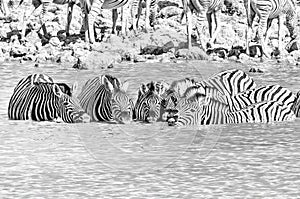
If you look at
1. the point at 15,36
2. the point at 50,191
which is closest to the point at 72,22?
the point at 15,36

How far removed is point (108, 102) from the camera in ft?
37.7

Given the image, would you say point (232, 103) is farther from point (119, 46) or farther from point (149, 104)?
point (119, 46)

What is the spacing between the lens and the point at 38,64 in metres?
18.0

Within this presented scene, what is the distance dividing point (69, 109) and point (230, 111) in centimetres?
169

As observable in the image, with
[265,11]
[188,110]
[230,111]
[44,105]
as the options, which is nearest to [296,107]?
[230,111]

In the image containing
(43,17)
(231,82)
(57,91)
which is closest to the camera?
(57,91)

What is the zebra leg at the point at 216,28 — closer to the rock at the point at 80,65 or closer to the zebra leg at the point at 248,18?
the zebra leg at the point at 248,18

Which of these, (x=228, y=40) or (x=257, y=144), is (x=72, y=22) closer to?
(x=228, y=40)

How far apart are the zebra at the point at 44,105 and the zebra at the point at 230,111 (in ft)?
3.40

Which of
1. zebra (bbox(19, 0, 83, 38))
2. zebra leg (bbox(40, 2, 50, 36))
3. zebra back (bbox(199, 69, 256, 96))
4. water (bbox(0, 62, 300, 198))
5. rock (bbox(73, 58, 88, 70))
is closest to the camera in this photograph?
water (bbox(0, 62, 300, 198))

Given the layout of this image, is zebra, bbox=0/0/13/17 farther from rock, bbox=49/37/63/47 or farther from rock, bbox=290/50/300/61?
rock, bbox=290/50/300/61

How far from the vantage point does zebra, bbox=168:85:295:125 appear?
11102mm

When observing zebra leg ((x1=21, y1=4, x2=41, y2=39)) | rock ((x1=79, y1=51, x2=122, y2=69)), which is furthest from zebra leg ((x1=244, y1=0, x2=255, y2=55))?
zebra leg ((x1=21, y1=4, x2=41, y2=39))

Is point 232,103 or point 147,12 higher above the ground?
point 147,12
